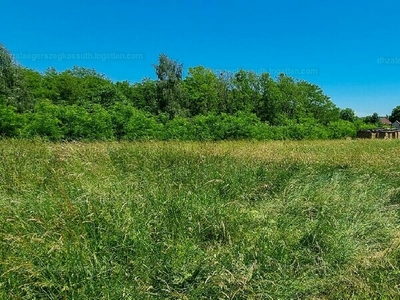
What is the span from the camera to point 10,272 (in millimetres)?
1948

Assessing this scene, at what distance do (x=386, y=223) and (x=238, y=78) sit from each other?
41107 mm

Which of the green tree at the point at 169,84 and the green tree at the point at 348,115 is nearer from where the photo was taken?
the green tree at the point at 169,84

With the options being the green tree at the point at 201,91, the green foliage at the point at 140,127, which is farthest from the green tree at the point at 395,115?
the green foliage at the point at 140,127

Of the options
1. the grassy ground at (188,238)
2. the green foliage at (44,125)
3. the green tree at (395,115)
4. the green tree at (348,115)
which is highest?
the green tree at (395,115)

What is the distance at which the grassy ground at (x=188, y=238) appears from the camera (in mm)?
2018

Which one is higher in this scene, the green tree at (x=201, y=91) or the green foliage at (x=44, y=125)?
the green tree at (x=201, y=91)

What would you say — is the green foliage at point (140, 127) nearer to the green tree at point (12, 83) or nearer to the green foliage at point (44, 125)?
the green foliage at point (44, 125)

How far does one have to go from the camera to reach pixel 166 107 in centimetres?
3092

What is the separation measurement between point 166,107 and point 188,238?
29.1 m

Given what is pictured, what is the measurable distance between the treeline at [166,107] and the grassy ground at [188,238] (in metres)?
7.51

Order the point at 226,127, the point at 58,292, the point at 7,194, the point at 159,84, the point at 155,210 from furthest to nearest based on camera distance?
the point at 159,84 → the point at 226,127 → the point at 7,194 → the point at 155,210 → the point at 58,292

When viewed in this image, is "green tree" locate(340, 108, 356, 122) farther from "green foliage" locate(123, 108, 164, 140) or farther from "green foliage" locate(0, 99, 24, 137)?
"green foliage" locate(0, 99, 24, 137)

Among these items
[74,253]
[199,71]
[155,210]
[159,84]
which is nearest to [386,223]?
[155,210]

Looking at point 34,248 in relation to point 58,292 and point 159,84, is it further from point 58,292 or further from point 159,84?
point 159,84
